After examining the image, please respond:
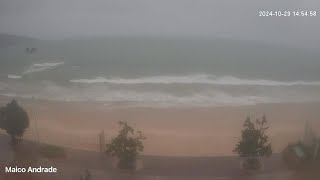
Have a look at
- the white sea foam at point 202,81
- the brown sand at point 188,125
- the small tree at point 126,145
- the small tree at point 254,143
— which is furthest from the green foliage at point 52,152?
the small tree at point 254,143

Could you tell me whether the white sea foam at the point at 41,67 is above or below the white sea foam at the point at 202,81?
above

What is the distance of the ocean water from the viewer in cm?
134

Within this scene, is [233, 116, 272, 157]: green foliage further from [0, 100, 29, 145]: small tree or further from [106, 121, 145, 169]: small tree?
[0, 100, 29, 145]: small tree

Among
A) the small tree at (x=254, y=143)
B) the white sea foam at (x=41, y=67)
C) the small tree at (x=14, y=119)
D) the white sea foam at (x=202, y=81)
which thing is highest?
the white sea foam at (x=41, y=67)

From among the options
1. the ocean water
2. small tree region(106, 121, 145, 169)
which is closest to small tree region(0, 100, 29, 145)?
the ocean water

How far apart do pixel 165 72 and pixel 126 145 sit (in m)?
0.28

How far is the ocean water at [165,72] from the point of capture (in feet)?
4.39

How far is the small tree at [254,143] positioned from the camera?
1343mm

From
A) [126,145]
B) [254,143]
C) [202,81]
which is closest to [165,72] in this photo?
[202,81]

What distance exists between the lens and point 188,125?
4.48ft

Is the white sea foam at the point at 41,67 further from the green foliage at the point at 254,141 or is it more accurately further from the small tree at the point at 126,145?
the green foliage at the point at 254,141

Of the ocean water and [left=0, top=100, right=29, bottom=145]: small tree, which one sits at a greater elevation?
the ocean water

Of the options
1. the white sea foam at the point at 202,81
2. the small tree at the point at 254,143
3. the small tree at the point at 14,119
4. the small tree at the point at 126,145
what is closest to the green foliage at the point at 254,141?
the small tree at the point at 254,143

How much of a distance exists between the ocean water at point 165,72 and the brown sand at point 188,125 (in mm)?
25
